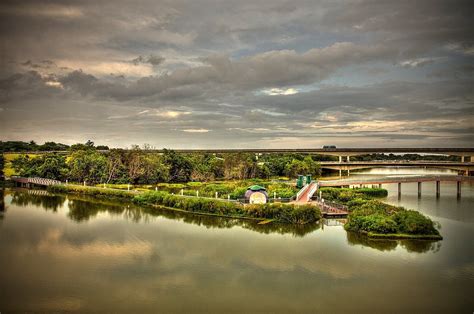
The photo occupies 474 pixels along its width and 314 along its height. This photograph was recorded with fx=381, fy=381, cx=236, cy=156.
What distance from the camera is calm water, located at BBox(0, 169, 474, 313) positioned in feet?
54.0

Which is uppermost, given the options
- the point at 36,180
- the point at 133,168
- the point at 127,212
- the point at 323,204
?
the point at 133,168

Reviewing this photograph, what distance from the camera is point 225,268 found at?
802 inches

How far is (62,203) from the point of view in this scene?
142 feet

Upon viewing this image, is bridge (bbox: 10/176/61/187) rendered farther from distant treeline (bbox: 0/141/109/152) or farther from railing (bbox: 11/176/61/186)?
distant treeline (bbox: 0/141/109/152)

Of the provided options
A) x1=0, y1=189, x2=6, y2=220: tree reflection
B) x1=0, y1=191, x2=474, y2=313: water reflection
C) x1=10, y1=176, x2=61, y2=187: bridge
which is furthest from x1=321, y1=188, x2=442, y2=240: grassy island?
x1=10, y1=176, x2=61, y2=187: bridge

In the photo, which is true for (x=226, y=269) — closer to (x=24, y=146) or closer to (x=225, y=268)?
(x=225, y=268)

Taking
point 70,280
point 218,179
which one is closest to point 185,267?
point 70,280

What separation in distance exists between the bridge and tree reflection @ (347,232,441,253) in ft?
148

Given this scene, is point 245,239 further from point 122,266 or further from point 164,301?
point 164,301

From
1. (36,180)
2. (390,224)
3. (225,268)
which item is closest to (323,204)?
(390,224)

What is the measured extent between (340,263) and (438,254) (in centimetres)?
652

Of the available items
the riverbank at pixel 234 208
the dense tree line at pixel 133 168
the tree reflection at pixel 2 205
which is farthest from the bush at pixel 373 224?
the dense tree line at pixel 133 168

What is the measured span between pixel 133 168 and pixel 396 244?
4317cm

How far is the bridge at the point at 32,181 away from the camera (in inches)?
2212
